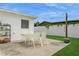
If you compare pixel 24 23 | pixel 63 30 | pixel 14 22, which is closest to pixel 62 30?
pixel 63 30

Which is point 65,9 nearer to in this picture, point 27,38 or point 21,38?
point 27,38

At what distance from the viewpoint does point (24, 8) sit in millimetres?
9000

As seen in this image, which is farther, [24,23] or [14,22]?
[24,23]

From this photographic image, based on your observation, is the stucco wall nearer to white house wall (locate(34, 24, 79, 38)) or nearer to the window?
the window

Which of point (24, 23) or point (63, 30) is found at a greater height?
point (24, 23)

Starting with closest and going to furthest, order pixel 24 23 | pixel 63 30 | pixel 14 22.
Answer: pixel 14 22
pixel 63 30
pixel 24 23

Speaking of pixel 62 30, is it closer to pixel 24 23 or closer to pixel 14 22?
pixel 24 23

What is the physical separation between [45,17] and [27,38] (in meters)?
1.70

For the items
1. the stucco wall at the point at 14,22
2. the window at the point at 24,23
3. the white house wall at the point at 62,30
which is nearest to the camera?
the stucco wall at the point at 14,22

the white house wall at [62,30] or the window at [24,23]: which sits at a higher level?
the window at [24,23]

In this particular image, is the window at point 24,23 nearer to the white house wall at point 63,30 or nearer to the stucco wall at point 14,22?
the stucco wall at point 14,22

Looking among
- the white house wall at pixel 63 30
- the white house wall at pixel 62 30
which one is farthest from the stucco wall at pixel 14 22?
the white house wall at pixel 63 30

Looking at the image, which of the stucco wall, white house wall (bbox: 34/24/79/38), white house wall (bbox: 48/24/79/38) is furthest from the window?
white house wall (bbox: 48/24/79/38)

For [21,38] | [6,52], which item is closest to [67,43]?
[21,38]
